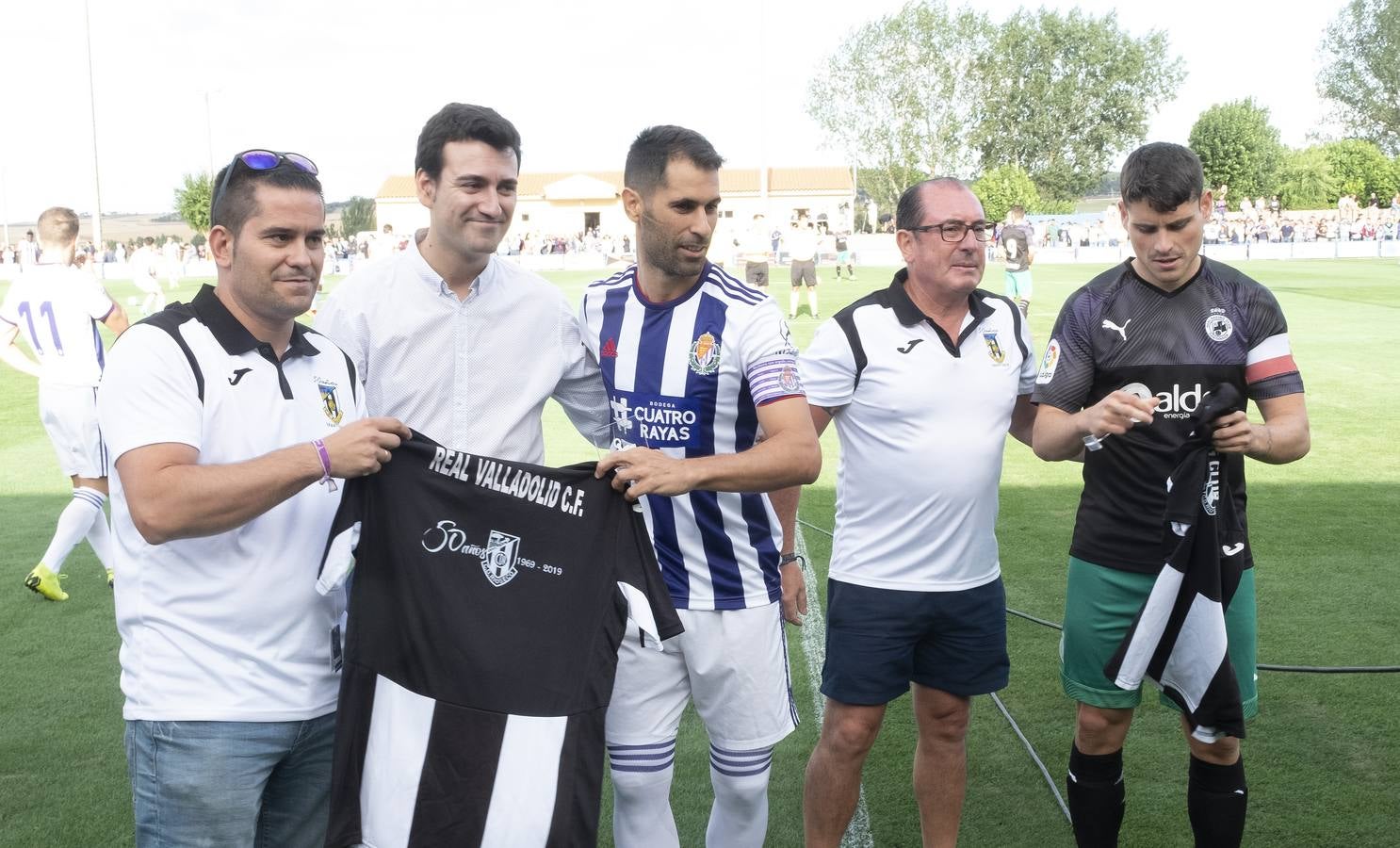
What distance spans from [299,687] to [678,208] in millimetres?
1531

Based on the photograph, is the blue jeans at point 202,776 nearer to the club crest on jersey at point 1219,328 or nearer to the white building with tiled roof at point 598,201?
the club crest on jersey at point 1219,328

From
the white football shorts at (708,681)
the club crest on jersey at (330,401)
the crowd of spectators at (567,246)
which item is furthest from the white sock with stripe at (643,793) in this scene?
the crowd of spectators at (567,246)

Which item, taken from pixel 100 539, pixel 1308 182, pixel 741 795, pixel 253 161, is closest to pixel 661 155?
pixel 253 161

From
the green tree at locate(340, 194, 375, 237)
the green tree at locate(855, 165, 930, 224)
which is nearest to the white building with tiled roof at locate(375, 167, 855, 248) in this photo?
the green tree at locate(855, 165, 930, 224)

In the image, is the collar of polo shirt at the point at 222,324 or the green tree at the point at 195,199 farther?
the green tree at the point at 195,199

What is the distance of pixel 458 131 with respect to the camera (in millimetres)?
3145

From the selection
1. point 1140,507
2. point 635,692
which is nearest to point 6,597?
point 635,692

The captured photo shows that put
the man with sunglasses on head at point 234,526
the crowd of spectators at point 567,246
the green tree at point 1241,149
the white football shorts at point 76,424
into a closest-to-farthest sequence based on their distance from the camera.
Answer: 1. the man with sunglasses on head at point 234,526
2. the white football shorts at point 76,424
3. the crowd of spectators at point 567,246
4. the green tree at point 1241,149

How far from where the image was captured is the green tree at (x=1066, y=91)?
73188mm

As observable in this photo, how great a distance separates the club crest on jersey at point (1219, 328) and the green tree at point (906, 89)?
70746mm

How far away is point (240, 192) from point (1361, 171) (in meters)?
76.2

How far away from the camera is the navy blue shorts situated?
3.47 m

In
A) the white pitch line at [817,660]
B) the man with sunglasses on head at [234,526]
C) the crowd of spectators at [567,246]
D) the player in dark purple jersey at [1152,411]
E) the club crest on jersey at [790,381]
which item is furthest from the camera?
the crowd of spectators at [567,246]

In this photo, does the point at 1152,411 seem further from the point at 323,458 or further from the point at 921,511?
the point at 323,458
